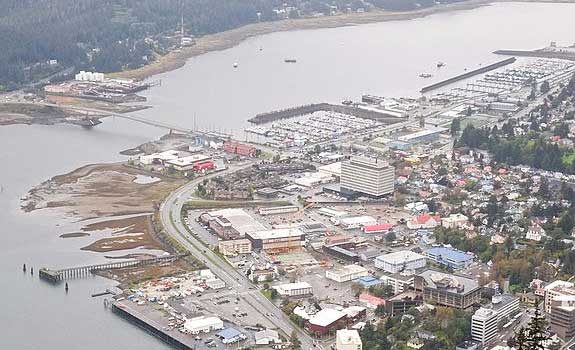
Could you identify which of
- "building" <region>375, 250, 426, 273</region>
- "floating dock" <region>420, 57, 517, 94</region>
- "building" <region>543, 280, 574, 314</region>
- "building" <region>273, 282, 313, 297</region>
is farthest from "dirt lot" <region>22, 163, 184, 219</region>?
"floating dock" <region>420, 57, 517, 94</region>

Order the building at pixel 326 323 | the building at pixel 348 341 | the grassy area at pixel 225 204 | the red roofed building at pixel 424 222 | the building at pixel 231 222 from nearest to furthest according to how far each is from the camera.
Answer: the building at pixel 348 341, the building at pixel 326 323, the building at pixel 231 222, the red roofed building at pixel 424 222, the grassy area at pixel 225 204

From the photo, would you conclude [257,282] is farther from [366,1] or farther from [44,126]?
[366,1]

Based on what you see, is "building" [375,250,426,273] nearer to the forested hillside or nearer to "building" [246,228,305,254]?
"building" [246,228,305,254]

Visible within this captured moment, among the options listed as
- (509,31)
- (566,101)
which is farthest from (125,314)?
(509,31)

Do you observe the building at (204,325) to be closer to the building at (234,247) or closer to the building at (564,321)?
the building at (234,247)

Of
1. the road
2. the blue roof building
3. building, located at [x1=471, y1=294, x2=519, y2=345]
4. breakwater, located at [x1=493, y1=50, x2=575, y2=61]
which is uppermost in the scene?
breakwater, located at [x1=493, y1=50, x2=575, y2=61]

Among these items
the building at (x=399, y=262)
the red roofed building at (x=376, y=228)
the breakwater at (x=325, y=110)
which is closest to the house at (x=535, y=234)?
the building at (x=399, y=262)
